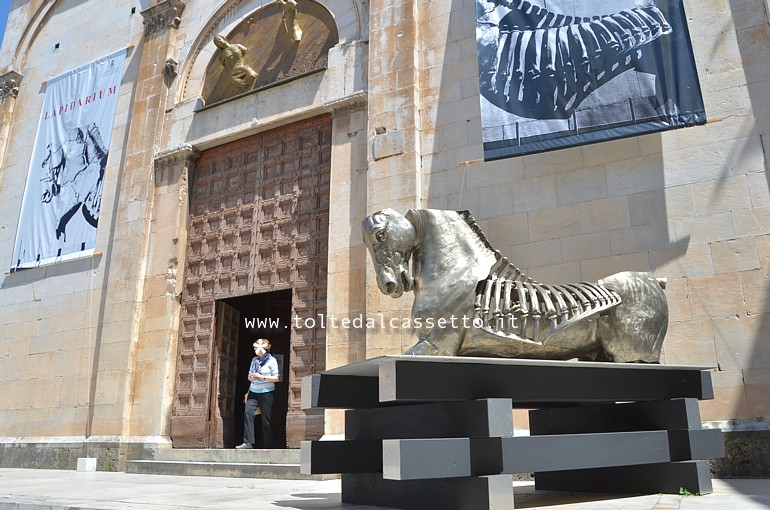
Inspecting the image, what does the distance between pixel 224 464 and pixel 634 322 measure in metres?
6.30

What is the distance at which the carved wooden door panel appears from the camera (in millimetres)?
11000

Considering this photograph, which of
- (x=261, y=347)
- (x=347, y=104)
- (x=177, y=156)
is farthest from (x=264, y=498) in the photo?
(x=177, y=156)

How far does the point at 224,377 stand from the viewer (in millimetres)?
11469

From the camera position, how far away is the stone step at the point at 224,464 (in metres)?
8.57

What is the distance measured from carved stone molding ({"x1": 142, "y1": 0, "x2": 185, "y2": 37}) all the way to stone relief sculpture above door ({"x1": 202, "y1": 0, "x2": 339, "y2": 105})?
1284 millimetres

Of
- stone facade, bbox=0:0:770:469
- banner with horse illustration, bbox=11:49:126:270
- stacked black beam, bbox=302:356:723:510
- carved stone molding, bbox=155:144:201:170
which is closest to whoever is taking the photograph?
stacked black beam, bbox=302:356:723:510

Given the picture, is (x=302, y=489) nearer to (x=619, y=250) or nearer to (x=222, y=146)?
(x=619, y=250)

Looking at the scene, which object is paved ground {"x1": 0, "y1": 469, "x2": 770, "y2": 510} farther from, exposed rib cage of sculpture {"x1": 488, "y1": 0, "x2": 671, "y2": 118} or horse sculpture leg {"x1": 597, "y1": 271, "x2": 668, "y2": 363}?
exposed rib cage of sculpture {"x1": 488, "y1": 0, "x2": 671, "y2": 118}

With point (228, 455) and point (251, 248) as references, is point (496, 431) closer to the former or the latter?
point (228, 455)

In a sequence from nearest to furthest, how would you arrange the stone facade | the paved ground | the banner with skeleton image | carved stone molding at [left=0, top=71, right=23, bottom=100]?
the paved ground → the stone facade → the banner with skeleton image → carved stone molding at [left=0, top=71, right=23, bottom=100]

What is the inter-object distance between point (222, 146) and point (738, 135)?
8.89 meters

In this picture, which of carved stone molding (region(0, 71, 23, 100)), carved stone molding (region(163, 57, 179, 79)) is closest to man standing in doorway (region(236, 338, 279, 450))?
carved stone molding (region(163, 57, 179, 79))

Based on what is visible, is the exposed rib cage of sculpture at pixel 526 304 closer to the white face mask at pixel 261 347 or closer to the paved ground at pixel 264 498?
the paved ground at pixel 264 498

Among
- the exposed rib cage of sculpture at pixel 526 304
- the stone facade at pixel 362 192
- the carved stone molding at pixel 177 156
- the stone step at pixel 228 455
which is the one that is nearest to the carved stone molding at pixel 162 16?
the stone facade at pixel 362 192
